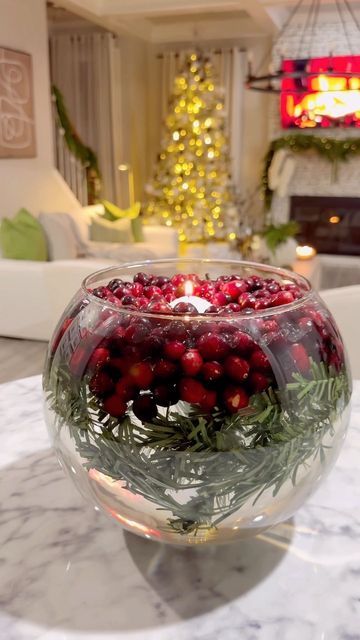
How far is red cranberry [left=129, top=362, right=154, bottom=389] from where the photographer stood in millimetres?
513

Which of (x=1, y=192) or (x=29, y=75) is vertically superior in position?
(x=29, y=75)

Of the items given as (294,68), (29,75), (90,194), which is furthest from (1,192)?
(294,68)

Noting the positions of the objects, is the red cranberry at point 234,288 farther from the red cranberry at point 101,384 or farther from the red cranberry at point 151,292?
the red cranberry at point 101,384

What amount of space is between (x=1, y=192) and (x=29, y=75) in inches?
43.7

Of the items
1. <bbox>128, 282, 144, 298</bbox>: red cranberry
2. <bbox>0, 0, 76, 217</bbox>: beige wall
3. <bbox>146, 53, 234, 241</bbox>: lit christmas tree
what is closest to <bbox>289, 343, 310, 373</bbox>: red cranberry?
<bbox>128, 282, 144, 298</bbox>: red cranberry

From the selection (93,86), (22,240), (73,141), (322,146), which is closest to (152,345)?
(22,240)

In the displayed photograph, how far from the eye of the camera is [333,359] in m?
0.59

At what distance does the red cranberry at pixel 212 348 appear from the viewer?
51 centimetres

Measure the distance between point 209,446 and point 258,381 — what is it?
0.07 m

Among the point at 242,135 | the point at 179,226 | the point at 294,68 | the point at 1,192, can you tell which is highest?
the point at 294,68

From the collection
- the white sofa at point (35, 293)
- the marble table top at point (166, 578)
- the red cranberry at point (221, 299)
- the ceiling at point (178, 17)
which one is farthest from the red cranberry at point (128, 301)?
the ceiling at point (178, 17)

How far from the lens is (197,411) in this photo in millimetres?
506

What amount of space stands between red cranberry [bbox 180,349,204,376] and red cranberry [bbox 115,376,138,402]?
0.16 ft

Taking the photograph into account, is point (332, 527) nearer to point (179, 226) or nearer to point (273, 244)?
point (273, 244)
